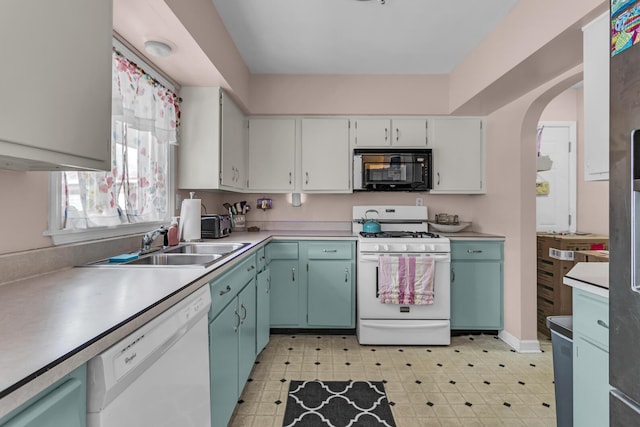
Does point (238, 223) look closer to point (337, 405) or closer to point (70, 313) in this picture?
point (337, 405)

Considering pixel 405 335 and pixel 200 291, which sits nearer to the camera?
pixel 200 291

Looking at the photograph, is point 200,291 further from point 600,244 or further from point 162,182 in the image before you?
point 600,244

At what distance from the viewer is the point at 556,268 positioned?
2.79 meters

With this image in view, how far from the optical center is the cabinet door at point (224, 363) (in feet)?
4.48

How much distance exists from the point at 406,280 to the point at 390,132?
4.95 ft

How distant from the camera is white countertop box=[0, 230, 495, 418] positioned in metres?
0.55

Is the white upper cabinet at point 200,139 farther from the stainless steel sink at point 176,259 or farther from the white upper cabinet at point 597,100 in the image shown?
the white upper cabinet at point 597,100

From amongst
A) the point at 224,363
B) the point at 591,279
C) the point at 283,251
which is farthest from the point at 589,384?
the point at 283,251

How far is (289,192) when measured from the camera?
127 inches

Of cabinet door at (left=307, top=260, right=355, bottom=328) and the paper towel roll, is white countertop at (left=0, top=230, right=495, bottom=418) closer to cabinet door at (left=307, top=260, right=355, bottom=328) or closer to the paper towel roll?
the paper towel roll

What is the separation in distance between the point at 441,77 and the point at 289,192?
1.96 m

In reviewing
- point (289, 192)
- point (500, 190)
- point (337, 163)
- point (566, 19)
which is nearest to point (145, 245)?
point (289, 192)

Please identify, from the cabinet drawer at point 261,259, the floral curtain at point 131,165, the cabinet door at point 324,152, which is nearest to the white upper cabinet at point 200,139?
the floral curtain at point 131,165

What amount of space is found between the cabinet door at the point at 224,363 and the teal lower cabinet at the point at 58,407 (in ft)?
2.26
